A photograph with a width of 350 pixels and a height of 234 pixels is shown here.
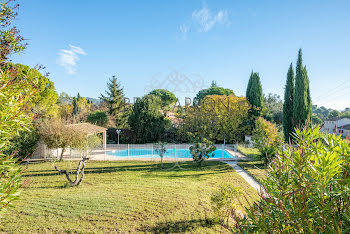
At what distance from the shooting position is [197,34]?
52.8 feet

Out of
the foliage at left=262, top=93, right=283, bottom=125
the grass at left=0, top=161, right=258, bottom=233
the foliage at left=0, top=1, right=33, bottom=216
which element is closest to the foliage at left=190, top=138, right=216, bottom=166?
the grass at left=0, top=161, right=258, bottom=233

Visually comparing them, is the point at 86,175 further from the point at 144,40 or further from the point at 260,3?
the point at 260,3

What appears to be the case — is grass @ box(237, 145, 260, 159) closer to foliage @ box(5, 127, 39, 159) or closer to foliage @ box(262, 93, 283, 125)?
foliage @ box(262, 93, 283, 125)

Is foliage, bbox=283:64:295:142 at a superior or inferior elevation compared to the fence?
superior

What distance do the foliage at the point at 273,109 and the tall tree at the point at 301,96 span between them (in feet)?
16.2

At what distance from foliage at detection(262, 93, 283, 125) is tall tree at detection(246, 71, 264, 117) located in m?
0.91

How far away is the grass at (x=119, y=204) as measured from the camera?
4.94 metres

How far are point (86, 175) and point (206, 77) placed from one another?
17076 mm

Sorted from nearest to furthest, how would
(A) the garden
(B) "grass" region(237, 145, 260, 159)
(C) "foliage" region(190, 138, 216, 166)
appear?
(A) the garden, (C) "foliage" region(190, 138, 216, 166), (B) "grass" region(237, 145, 260, 159)

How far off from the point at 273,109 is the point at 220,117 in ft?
44.1

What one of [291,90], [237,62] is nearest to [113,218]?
[237,62]

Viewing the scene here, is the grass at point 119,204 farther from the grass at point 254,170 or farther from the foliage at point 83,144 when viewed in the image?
the foliage at point 83,144

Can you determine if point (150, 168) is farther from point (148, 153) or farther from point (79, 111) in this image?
point (79, 111)

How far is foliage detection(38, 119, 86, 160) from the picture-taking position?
42.8 feet
